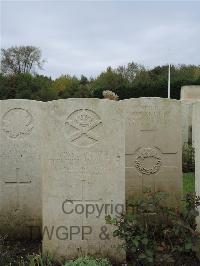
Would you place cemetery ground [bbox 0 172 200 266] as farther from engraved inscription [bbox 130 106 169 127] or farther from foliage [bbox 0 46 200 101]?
foliage [bbox 0 46 200 101]

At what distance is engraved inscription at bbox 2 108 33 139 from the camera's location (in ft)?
19.0

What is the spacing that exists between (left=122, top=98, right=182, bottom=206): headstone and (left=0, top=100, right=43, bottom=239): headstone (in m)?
1.37

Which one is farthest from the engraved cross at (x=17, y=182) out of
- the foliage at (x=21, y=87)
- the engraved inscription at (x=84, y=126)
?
the foliage at (x=21, y=87)

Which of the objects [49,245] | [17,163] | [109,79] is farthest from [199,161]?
[109,79]

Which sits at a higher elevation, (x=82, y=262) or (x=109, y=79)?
(x=109, y=79)

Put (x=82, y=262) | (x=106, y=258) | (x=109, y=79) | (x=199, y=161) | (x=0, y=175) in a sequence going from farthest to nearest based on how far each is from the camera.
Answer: (x=109, y=79)
(x=0, y=175)
(x=199, y=161)
(x=106, y=258)
(x=82, y=262)

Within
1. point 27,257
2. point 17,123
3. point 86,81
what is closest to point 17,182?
point 17,123

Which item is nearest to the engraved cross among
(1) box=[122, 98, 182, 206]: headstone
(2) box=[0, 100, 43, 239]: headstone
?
(2) box=[0, 100, 43, 239]: headstone

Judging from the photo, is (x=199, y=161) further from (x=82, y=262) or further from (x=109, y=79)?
(x=109, y=79)

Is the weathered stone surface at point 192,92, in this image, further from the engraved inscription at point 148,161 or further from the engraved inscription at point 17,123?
the engraved inscription at point 17,123

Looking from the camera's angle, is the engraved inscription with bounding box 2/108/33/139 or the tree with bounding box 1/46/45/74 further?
the tree with bounding box 1/46/45/74

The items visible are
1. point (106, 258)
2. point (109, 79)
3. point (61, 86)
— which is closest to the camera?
point (106, 258)

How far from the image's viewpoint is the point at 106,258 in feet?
15.1

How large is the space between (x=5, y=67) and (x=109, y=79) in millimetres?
11489
